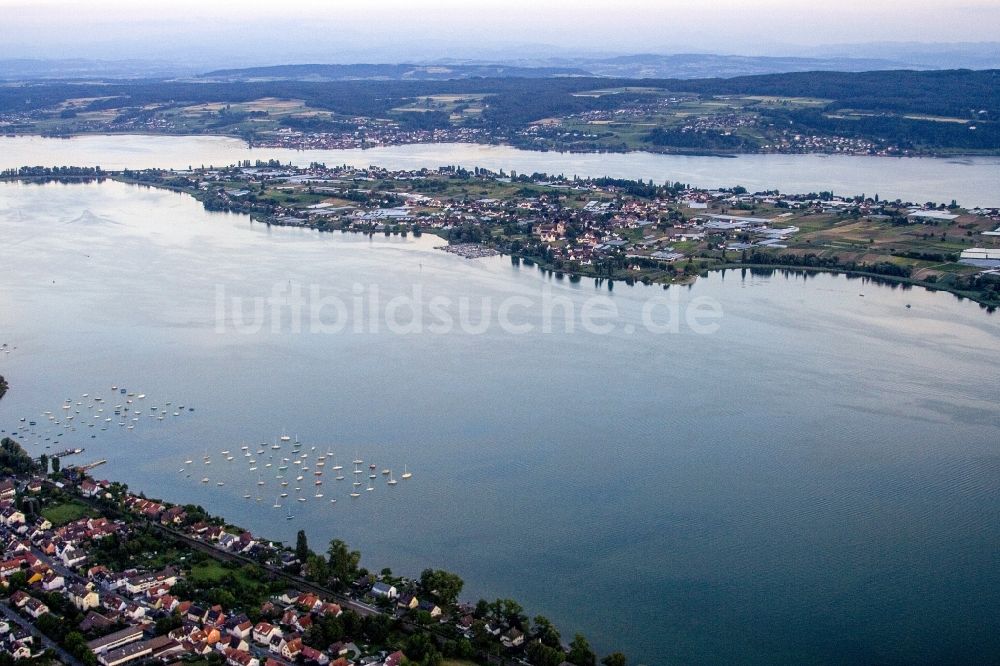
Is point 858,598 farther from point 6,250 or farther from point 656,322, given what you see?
point 6,250

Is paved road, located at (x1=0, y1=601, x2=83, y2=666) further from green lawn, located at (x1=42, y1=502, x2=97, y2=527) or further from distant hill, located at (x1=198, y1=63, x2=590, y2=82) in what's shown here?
distant hill, located at (x1=198, y1=63, x2=590, y2=82)

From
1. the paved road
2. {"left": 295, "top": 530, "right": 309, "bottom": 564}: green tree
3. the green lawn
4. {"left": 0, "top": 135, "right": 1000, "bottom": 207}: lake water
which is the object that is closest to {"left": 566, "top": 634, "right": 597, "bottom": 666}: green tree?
{"left": 295, "top": 530, "right": 309, "bottom": 564}: green tree

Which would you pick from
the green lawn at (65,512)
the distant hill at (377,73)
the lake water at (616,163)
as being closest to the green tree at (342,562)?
the green lawn at (65,512)

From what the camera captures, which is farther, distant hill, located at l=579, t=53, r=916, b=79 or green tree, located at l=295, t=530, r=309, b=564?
distant hill, located at l=579, t=53, r=916, b=79

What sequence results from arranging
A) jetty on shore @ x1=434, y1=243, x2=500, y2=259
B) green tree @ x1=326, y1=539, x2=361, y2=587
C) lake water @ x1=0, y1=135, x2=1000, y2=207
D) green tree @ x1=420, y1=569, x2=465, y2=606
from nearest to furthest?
green tree @ x1=420, y1=569, x2=465, y2=606
green tree @ x1=326, y1=539, x2=361, y2=587
jetty on shore @ x1=434, y1=243, x2=500, y2=259
lake water @ x1=0, y1=135, x2=1000, y2=207

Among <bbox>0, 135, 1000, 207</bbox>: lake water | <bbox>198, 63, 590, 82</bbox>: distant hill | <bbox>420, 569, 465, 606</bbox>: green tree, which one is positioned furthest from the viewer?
<bbox>198, 63, 590, 82</bbox>: distant hill

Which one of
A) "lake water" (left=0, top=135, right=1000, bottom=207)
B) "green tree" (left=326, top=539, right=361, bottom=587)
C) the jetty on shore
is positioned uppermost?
"lake water" (left=0, top=135, right=1000, bottom=207)

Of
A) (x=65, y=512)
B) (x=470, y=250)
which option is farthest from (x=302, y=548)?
(x=470, y=250)

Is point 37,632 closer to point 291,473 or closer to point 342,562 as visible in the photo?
point 342,562
